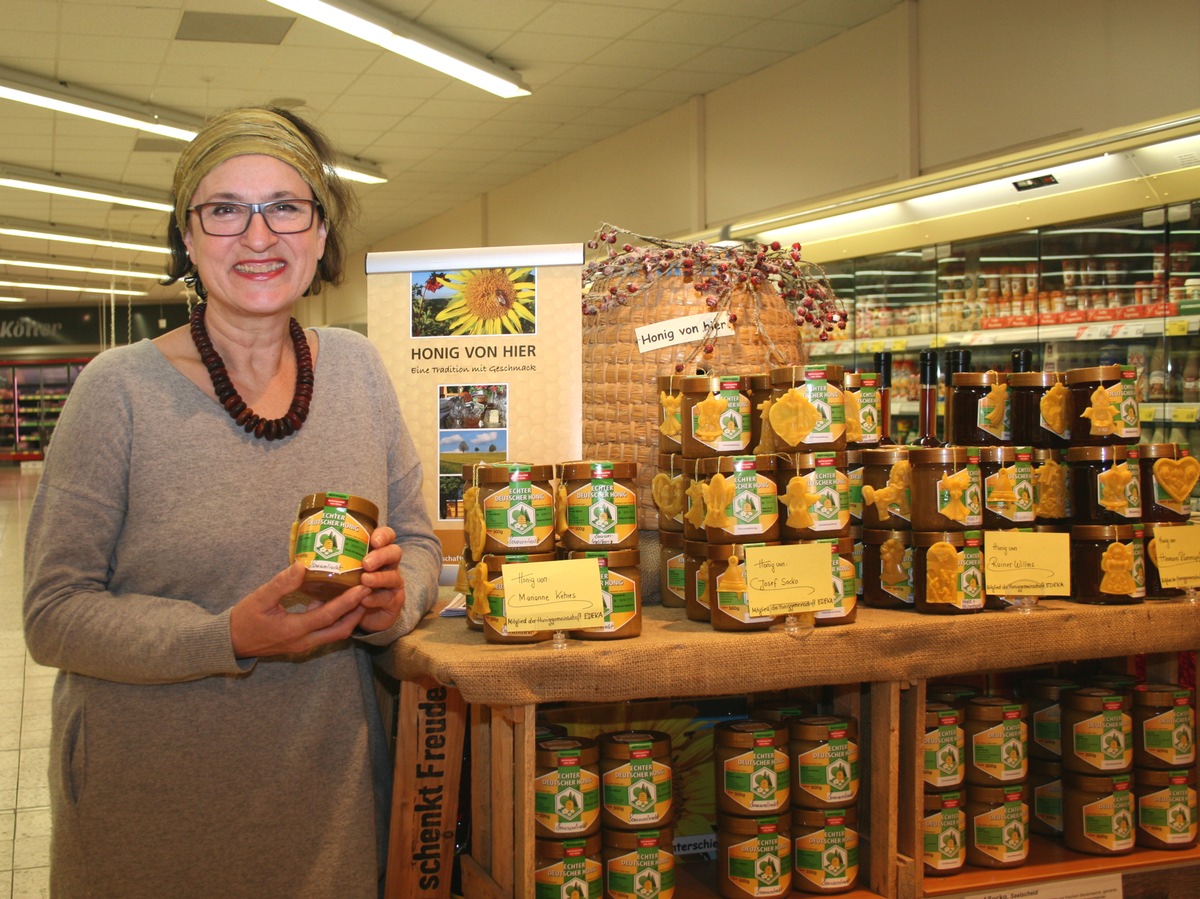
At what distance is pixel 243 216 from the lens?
1.42 meters

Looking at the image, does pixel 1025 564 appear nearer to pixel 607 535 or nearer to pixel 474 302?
pixel 607 535

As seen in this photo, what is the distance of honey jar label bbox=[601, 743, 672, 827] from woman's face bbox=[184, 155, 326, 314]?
883mm

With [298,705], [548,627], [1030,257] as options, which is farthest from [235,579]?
[1030,257]

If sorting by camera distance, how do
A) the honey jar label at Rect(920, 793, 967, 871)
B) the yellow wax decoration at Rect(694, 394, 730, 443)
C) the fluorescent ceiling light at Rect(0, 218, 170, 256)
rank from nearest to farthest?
the yellow wax decoration at Rect(694, 394, 730, 443)
the honey jar label at Rect(920, 793, 967, 871)
the fluorescent ceiling light at Rect(0, 218, 170, 256)

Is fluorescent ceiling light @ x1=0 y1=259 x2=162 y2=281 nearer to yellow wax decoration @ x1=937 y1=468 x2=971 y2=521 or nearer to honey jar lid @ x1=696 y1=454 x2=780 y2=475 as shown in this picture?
honey jar lid @ x1=696 y1=454 x2=780 y2=475

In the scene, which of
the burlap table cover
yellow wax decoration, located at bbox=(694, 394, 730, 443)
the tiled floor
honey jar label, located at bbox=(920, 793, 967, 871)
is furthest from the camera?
the tiled floor

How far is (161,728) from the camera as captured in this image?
1.40m

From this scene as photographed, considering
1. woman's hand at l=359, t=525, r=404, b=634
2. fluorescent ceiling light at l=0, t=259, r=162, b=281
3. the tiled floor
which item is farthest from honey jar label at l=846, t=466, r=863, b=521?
fluorescent ceiling light at l=0, t=259, r=162, b=281

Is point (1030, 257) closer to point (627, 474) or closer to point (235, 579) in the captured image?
point (627, 474)

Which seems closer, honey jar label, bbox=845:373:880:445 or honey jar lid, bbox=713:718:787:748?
honey jar lid, bbox=713:718:787:748

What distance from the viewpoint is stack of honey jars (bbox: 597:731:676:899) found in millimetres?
1607

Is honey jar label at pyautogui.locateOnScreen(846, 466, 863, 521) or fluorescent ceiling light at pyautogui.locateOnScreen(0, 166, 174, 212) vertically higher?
fluorescent ceiling light at pyautogui.locateOnScreen(0, 166, 174, 212)

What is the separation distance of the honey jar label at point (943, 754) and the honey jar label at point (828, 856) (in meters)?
0.19

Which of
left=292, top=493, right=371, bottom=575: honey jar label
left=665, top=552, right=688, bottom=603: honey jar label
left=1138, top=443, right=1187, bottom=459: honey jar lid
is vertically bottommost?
left=665, top=552, right=688, bottom=603: honey jar label
